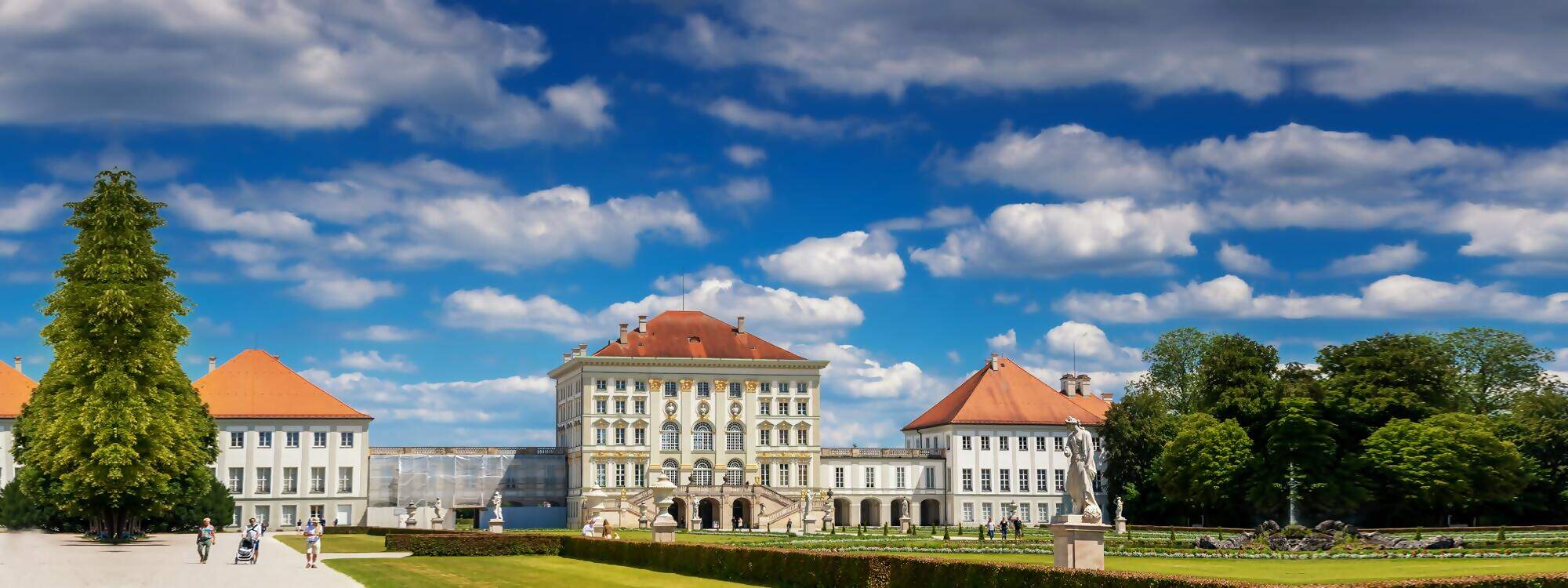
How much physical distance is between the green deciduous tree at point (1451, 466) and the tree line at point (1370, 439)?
0.24 ft

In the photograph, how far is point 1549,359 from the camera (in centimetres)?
7800

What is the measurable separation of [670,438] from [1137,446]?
2868 cm

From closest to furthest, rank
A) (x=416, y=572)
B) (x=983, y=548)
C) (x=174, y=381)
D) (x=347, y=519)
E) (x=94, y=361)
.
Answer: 1. (x=416, y=572)
2. (x=983, y=548)
3. (x=94, y=361)
4. (x=174, y=381)
5. (x=347, y=519)

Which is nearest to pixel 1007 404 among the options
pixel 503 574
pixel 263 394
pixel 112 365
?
pixel 263 394

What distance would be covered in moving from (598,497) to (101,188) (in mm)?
22089

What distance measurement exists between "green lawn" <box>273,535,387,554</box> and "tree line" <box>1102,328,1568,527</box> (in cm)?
4059

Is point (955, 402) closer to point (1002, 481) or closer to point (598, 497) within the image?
point (1002, 481)

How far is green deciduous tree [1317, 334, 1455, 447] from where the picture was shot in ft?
234

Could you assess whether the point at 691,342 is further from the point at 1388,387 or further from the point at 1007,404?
the point at 1388,387

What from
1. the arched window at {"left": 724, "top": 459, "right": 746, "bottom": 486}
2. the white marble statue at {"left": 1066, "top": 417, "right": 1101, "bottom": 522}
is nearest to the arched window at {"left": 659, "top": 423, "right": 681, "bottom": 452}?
the arched window at {"left": 724, "top": 459, "right": 746, "bottom": 486}

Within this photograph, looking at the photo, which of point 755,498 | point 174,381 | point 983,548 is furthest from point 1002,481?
point 174,381

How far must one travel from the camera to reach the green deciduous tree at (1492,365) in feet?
254

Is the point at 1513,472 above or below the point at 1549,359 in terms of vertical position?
below

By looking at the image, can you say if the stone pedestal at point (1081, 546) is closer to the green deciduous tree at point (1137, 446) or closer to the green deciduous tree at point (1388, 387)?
the green deciduous tree at point (1388, 387)
